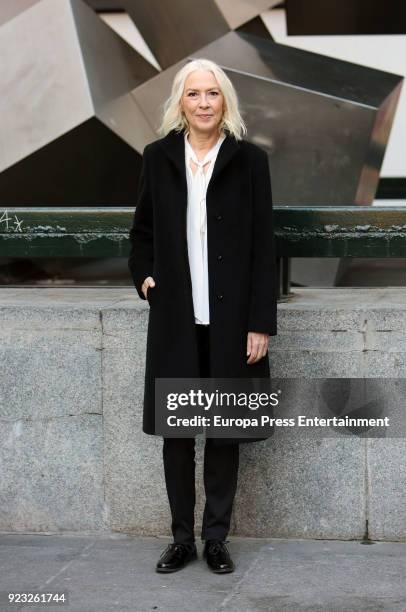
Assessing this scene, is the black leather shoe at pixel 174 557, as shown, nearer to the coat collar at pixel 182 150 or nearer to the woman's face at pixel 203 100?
the coat collar at pixel 182 150

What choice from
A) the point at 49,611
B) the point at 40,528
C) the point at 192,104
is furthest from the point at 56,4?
the point at 49,611

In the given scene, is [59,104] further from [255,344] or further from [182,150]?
[255,344]

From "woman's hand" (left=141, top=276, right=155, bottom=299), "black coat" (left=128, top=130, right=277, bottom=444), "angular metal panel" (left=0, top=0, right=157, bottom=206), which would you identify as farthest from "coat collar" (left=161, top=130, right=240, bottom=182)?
"angular metal panel" (left=0, top=0, right=157, bottom=206)

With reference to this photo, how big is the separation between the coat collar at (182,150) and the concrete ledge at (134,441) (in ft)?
2.59

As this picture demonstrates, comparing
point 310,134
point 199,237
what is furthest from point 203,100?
point 310,134

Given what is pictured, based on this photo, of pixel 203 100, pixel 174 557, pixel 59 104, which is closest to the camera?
pixel 203 100

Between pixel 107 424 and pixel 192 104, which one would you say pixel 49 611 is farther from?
pixel 192 104

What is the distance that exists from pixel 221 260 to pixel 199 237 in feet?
0.45

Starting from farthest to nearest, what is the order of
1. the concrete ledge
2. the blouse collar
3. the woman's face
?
the concrete ledge
the blouse collar
the woman's face

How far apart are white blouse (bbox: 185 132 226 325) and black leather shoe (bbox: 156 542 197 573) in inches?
35.8

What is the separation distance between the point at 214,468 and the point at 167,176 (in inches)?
45.8

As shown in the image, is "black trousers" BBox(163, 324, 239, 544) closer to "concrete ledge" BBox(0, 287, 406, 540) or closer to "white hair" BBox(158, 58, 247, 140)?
"concrete ledge" BBox(0, 287, 406, 540)

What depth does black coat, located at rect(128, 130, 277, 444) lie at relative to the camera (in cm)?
414

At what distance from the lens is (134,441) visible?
477 cm
